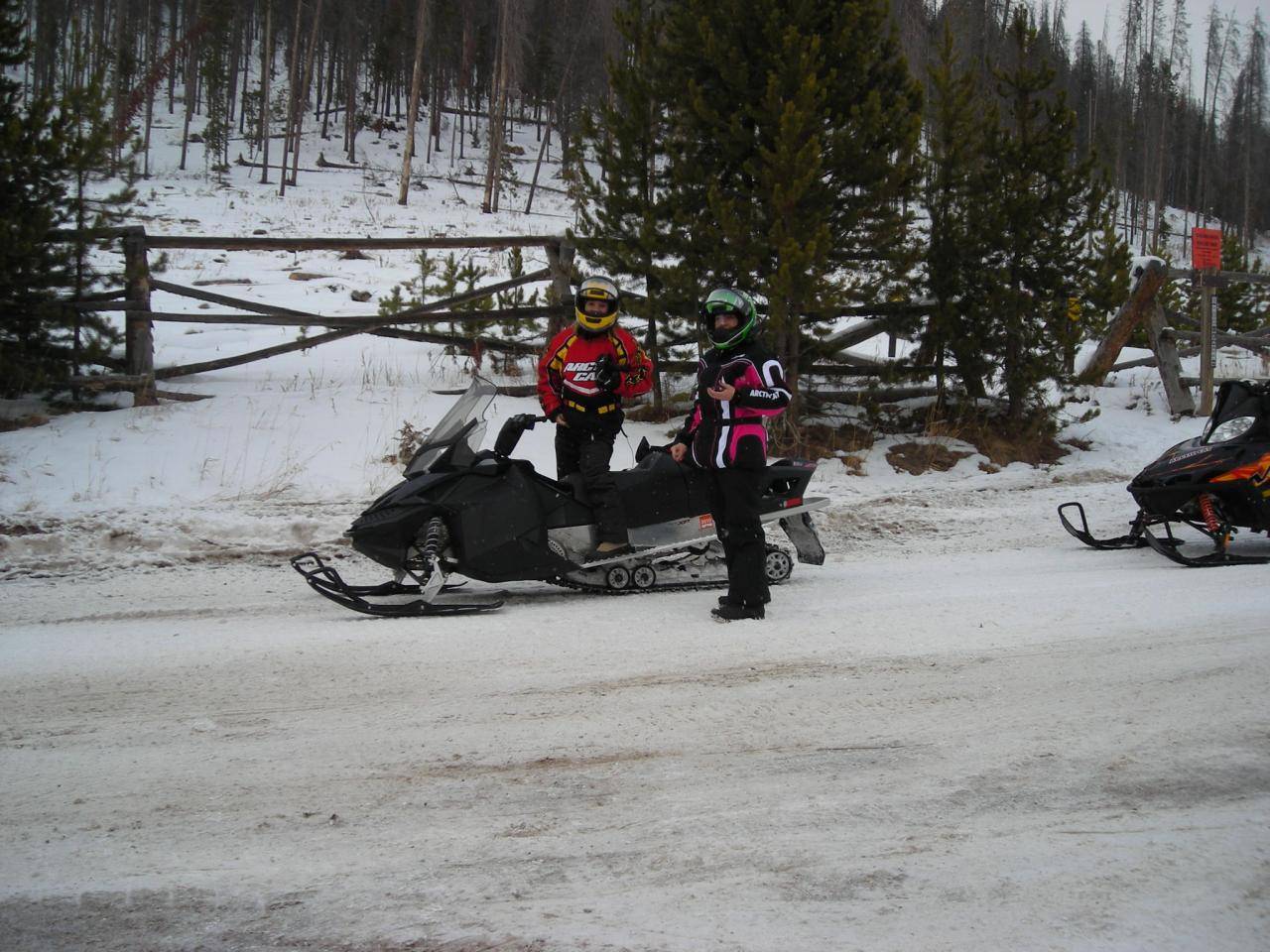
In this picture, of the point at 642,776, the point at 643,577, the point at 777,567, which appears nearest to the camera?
the point at 642,776

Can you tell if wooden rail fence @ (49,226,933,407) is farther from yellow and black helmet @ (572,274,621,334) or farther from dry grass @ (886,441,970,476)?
yellow and black helmet @ (572,274,621,334)

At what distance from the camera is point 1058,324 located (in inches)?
394

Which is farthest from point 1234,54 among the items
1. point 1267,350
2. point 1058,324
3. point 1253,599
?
point 1253,599

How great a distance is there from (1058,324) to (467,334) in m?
6.64

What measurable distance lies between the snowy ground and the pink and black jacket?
0.94m

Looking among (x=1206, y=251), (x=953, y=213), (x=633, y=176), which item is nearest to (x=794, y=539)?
(x=633, y=176)

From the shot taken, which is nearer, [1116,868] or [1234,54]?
[1116,868]

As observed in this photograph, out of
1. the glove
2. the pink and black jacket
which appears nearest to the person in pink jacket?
the pink and black jacket

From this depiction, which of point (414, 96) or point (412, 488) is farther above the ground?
point (414, 96)

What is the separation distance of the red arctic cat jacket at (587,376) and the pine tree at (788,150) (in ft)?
10.1

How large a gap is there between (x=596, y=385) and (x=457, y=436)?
3.27 feet

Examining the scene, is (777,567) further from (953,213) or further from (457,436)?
(953,213)

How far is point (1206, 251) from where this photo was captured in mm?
12180

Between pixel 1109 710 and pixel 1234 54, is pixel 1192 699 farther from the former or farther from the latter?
pixel 1234 54
